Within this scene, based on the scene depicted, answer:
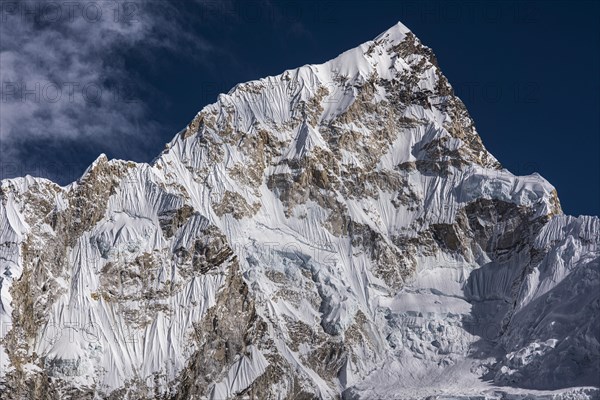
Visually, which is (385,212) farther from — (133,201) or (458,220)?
(133,201)

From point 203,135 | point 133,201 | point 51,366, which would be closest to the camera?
point 51,366

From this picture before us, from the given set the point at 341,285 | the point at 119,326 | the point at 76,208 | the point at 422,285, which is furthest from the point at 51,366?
the point at 422,285

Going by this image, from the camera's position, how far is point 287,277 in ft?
578

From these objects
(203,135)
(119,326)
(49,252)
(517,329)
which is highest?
(203,135)

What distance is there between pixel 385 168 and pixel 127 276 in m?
51.4

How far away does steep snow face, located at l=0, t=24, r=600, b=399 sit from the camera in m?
158

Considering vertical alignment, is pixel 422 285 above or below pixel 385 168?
below

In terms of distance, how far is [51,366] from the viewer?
156 meters

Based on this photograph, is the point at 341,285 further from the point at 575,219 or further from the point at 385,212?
the point at 575,219

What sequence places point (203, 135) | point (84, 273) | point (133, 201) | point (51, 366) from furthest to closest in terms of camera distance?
point (203, 135), point (133, 201), point (84, 273), point (51, 366)

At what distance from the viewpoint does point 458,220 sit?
190500 mm

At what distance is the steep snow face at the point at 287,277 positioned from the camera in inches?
6211

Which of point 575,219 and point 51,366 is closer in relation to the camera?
point 51,366

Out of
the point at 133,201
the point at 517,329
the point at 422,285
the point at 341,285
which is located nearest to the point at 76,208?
the point at 133,201
